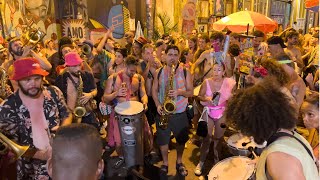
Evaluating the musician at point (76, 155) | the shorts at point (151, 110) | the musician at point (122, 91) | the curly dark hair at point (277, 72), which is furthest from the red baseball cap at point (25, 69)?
the curly dark hair at point (277, 72)

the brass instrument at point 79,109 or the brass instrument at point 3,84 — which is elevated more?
the brass instrument at point 3,84

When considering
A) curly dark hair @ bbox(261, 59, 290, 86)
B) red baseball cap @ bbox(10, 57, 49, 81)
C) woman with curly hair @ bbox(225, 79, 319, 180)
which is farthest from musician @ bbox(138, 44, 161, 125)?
woman with curly hair @ bbox(225, 79, 319, 180)

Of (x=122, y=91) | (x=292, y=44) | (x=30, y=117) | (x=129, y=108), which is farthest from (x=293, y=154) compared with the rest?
(x=292, y=44)

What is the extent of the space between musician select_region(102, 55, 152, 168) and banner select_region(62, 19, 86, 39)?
6082mm

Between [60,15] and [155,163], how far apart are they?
699 centimetres

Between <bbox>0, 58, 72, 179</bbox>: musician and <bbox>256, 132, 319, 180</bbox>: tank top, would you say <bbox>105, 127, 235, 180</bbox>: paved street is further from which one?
<bbox>256, 132, 319, 180</bbox>: tank top

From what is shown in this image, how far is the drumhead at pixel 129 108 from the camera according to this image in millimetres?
4586

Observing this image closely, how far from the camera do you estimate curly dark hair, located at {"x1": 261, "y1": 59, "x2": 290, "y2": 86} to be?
13.1 feet

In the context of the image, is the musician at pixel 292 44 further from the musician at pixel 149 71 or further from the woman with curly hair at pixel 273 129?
the woman with curly hair at pixel 273 129

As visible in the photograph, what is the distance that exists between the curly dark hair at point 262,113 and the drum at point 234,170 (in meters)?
1.16

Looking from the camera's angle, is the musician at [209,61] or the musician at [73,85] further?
the musician at [209,61]

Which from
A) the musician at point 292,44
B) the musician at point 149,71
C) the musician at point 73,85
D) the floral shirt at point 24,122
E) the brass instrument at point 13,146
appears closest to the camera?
the brass instrument at point 13,146

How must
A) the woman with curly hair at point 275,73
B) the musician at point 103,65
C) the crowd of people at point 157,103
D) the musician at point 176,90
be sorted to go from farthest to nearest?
1. the musician at point 103,65
2. the musician at point 176,90
3. the woman with curly hair at point 275,73
4. the crowd of people at point 157,103

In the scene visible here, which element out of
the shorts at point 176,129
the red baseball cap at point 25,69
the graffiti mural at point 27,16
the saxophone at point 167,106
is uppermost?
the graffiti mural at point 27,16
